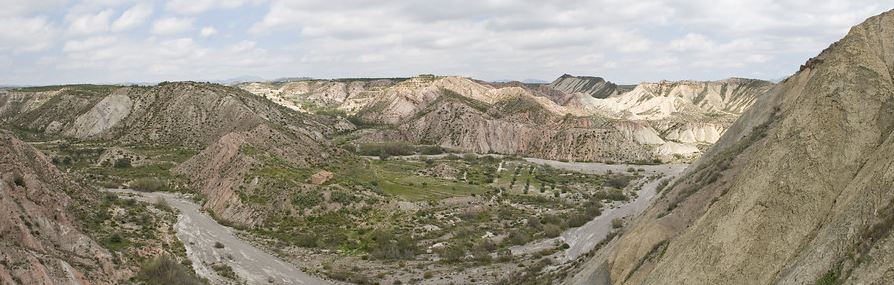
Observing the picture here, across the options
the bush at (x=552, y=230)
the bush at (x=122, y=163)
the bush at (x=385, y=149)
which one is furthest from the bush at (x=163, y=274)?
the bush at (x=385, y=149)

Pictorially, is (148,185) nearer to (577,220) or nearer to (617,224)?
(577,220)

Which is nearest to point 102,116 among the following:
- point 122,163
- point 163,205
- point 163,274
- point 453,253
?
point 122,163

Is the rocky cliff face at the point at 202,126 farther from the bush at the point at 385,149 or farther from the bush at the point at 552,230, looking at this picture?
the bush at the point at 552,230

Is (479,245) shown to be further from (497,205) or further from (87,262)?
(87,262)

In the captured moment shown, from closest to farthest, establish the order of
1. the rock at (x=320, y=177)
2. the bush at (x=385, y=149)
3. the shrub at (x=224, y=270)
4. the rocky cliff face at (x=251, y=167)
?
1. the shrub at (x=224, y=270)
2. the rocky cliff face at (x=251, y=167)
3. the rock at (x=320, y=177)
4. the bush at (x=385, y=149)

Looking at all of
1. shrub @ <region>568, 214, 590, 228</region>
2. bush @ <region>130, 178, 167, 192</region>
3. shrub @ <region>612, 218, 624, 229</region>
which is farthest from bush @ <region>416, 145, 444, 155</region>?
shrub @ <region>612, 218, 624, 229</region>

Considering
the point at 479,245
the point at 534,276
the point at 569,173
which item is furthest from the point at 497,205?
the point at 569,173

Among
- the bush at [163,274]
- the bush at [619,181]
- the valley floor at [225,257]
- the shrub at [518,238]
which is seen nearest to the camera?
the bush at [163,274]
